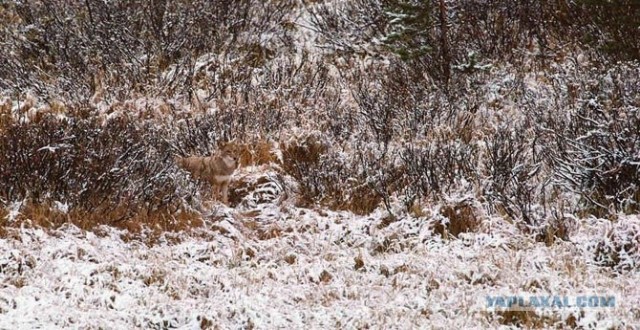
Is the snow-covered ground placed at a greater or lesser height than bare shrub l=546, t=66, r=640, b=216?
lesser

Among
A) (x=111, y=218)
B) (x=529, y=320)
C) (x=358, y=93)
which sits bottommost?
(x=529, y=320)

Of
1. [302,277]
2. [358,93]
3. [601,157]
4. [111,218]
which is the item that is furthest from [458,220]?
[358,93]

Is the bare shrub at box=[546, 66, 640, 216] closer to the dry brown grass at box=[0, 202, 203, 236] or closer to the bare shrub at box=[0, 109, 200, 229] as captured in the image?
the dry brown grass at box=[0, 202, 203, 236]

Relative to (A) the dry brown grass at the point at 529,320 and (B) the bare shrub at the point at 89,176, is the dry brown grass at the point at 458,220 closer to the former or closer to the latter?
(A) the dry brown grass at the point at 529,320

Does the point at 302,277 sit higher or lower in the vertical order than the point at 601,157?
lower

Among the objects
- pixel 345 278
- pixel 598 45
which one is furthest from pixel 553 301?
pixel 598 45

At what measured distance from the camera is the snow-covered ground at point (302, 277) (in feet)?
15.6

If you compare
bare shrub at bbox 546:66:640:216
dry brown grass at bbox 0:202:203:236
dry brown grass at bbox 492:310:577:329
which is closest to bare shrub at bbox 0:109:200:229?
dry brown grass at bbox 0:202:203:236

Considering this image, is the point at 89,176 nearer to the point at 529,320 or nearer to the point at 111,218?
the point at 111,218

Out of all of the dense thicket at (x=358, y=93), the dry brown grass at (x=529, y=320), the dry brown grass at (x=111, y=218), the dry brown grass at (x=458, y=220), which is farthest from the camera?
the dense thicket at (x=358, y=93)

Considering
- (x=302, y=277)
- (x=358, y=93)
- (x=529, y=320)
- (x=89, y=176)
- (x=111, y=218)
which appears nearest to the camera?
(x=529, y=320)

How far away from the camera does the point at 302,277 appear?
5500 millimetres

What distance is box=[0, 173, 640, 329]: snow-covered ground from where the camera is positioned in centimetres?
476

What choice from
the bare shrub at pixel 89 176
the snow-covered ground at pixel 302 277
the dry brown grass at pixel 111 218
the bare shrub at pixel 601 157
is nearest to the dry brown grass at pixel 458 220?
the snow-covered ground at pixel 302 277
